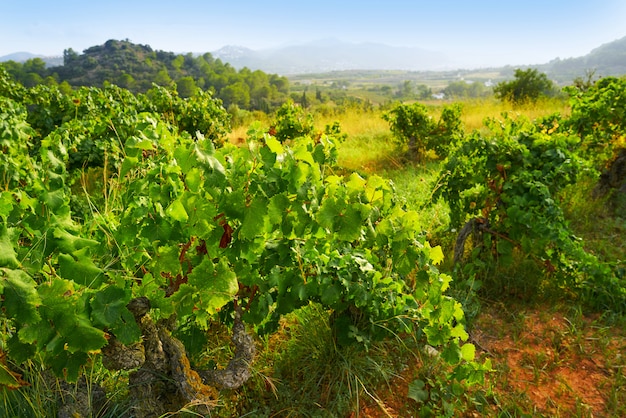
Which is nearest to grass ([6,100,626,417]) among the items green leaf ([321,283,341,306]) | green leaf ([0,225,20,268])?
green leaf ([321,283,341,306])

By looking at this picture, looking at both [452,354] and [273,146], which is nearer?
[273,146]

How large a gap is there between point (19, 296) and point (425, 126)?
721 centimetres

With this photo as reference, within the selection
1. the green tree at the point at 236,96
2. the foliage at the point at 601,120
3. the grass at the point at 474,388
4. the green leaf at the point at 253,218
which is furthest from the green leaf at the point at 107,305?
the green tree at the point at 236,96

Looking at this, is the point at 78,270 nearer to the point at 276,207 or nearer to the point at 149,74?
the point at 276,207

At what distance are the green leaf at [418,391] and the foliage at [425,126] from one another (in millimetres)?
5734

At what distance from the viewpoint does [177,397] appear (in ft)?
6.18

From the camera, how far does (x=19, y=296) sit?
43.6 inches

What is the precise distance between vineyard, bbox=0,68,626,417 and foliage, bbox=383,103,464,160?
3537 millimetres

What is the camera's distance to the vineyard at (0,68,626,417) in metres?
1.33

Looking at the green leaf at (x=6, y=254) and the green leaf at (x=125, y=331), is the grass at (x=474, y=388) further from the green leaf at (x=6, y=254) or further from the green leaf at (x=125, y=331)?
the green leaf at (x=6, y=254)

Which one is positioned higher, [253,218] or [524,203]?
[253,218]

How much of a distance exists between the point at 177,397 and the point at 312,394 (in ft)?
2.41

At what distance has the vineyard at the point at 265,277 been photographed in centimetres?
133

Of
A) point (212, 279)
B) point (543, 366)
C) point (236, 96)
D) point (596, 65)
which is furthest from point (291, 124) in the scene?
point (596, 65)
